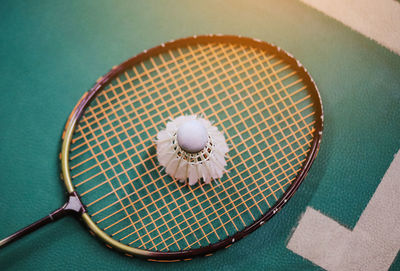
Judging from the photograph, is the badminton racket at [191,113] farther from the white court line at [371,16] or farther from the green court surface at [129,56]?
the white court line at [371,16]

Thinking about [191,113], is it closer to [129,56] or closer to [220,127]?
[220,127]

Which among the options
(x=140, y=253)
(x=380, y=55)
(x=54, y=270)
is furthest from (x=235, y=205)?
(x=380, y=55)

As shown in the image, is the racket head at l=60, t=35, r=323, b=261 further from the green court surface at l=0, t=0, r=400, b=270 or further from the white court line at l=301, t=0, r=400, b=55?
the white court line at l=301, t=0, r=400, b=55

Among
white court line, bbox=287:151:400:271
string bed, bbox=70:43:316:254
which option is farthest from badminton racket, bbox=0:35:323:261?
white court line, bbox=287:151:400:271

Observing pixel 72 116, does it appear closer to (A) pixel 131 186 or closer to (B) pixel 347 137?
(A) pixel 131 186

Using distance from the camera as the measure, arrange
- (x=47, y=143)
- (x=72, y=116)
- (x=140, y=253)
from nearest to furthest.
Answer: (x=140, y=253) < (x=72, y=116) < (x=47, y=143)

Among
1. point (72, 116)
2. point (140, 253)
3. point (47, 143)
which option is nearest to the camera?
point (140, 253)
